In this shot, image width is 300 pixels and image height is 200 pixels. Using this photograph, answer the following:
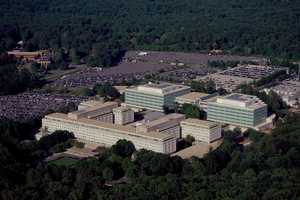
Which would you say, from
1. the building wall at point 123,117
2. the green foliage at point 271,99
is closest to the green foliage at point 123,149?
the building wall at point 123,117

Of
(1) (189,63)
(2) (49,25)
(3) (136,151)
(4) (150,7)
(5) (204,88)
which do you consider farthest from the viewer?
(4) (150,7)

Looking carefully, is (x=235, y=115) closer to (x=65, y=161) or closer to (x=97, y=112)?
(x=97, y=112)

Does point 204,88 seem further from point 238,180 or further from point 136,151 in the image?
point 238,180

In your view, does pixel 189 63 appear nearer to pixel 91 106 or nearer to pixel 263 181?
pixel 91 106

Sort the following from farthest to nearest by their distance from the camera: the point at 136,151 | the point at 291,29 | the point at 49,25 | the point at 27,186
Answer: the point at 49,25, the point at 291,29, the point at 136,151, the point at 27,186

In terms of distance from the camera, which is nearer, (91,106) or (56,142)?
(56,142)

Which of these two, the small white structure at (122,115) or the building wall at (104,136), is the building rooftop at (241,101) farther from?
the building wall at (104,136)

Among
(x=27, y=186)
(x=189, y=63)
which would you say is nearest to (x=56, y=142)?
(x=27, y=186)

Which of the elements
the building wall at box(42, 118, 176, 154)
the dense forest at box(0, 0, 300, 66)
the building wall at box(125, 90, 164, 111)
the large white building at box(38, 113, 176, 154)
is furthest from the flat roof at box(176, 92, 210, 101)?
the dense forest at box(0, 0, 300, 66)
